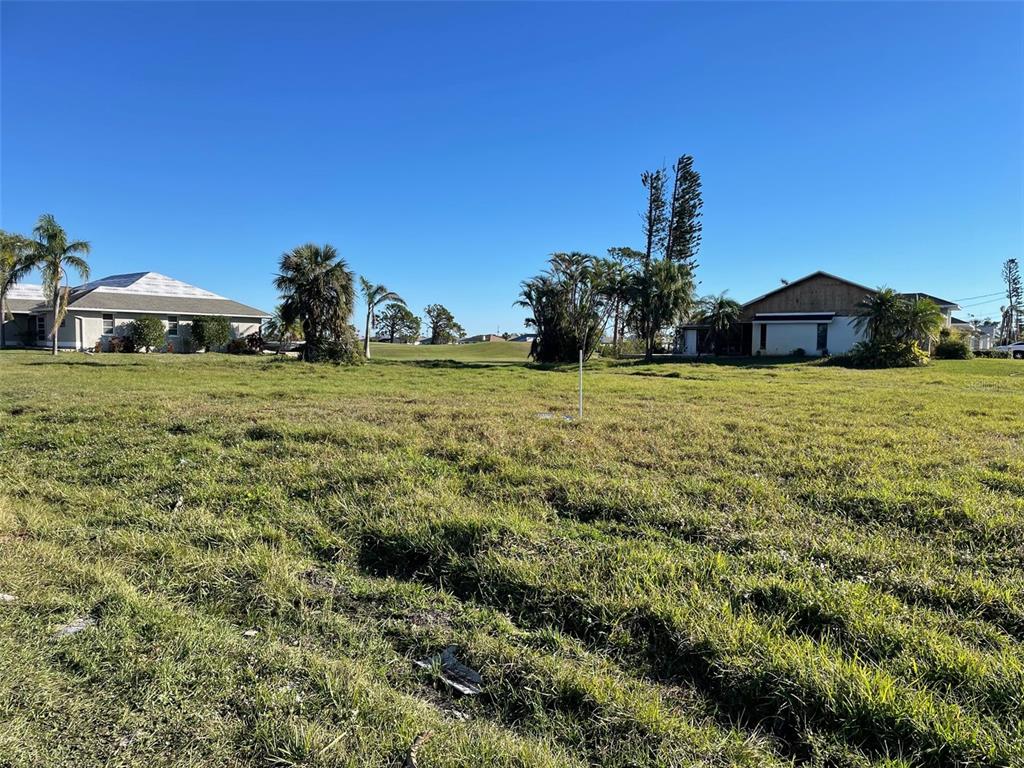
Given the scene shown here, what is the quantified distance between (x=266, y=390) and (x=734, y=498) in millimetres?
11462

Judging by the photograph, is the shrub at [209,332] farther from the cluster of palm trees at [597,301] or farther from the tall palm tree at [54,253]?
the cluster of palm trees at [597,301]

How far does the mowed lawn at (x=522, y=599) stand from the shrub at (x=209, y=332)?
2983 centimetres

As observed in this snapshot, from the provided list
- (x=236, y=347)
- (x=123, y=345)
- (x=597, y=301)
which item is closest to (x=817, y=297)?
(x=597, y=301)

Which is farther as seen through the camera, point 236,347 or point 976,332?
point 976,332

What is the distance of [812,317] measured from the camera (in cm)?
3491

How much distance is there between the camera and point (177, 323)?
34469 millimetres

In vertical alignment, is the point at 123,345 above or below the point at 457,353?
below

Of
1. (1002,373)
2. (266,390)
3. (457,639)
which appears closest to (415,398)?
(266,390)

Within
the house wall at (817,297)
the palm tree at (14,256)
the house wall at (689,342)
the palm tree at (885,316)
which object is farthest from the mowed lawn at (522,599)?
the house wall at (689,342)

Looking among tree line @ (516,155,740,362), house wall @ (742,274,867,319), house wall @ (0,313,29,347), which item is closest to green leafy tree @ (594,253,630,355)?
tree line @ (516,155,740,362)

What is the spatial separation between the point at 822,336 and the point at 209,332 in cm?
3696

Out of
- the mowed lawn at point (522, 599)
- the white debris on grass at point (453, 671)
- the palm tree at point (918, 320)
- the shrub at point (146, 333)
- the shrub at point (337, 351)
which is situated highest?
the palm tree at point (918, 320)

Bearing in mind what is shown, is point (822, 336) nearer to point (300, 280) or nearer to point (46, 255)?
point (300, 280)

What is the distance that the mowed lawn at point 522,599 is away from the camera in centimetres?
230
